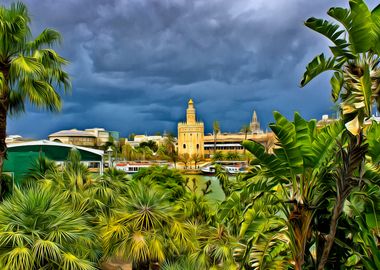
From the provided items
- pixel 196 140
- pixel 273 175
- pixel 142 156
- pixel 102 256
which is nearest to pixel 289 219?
pixel 273 175

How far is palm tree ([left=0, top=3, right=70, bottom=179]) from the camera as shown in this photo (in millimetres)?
8195

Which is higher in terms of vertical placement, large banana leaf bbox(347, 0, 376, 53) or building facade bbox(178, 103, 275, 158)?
building facade bbox(178, 103, 275, 158)

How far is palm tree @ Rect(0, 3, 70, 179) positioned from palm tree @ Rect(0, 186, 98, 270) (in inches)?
112

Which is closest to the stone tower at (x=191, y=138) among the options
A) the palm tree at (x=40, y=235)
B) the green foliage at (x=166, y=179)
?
the green foliage at (x=166, y=179)

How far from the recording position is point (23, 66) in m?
8.08

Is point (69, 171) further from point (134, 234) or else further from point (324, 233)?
point (324, 233)

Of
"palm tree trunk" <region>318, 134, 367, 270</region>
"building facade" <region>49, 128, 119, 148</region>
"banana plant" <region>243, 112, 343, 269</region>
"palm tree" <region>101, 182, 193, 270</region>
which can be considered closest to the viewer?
"palm tree trunk" <region>318, 134, 367, 270</region>

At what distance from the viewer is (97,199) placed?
9.67 metres

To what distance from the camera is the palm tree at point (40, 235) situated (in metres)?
5.48

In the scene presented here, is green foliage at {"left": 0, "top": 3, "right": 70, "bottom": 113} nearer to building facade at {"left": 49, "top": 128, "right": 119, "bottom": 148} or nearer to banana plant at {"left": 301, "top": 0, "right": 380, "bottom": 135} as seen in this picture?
banana plant at {"left": 301, "top": 0, "right": 380, "bottom": 135}

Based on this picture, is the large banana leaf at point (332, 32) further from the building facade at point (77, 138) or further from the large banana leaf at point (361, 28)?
the building facade at point (77, 138)

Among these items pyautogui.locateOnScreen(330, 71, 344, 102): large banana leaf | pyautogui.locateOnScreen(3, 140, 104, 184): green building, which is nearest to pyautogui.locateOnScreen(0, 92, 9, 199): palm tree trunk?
pyautogui.locateOnScreen(3, 140, 104, 184): green building

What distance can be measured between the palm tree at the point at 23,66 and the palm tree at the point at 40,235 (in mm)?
2835

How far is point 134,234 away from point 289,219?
3.84m
